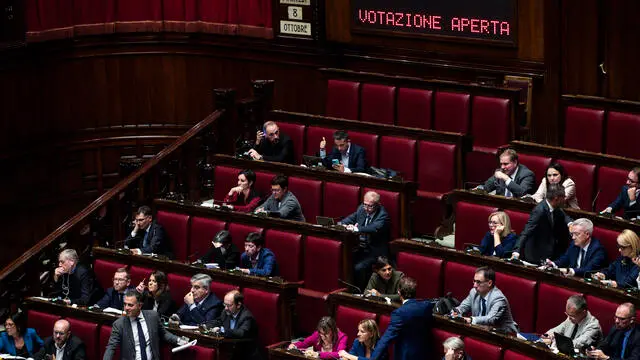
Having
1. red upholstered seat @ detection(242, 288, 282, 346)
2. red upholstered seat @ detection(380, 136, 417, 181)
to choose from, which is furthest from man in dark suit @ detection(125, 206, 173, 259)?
red upholstered seat @ detection(380, 136, 417, 181)

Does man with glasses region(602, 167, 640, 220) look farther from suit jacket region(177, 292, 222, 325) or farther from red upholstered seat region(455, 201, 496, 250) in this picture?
suit jacket region(177, 292, 222, 325)

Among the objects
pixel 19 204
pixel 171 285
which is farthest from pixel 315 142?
pixel 19 204

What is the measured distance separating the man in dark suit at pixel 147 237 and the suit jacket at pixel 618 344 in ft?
6.80

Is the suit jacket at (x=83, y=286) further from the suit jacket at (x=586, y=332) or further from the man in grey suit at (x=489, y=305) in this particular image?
the suit jacket at (x=586, y=332)

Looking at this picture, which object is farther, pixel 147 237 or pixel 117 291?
pixel 147 237

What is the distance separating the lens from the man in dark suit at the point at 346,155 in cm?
582

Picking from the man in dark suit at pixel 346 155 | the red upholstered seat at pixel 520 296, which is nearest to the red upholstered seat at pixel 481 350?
the red upholstered seat at pixel 520 296

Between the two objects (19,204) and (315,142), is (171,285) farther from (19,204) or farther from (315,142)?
(19,204)

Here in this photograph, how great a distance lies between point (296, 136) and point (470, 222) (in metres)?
1.23

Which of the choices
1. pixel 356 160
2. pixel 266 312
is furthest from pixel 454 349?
pixel 356 160

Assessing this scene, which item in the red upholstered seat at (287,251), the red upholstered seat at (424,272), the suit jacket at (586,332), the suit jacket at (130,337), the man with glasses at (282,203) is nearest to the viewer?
the suit jacket at (586,332)

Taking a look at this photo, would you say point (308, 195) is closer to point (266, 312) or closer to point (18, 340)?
point (266, 312)

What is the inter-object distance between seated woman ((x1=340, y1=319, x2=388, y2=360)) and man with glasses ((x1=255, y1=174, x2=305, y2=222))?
1104mm

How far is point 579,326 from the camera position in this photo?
14.3 feet
